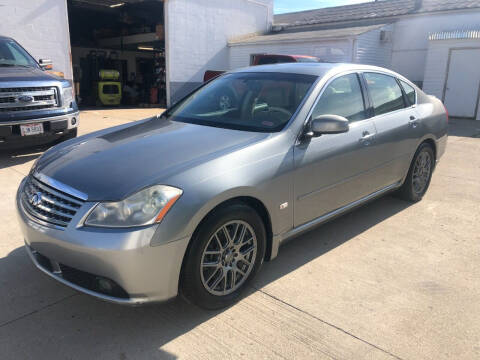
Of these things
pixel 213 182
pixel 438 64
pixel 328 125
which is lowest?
pixel 213 182

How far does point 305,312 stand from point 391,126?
226 cm

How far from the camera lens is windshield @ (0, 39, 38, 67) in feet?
23.3

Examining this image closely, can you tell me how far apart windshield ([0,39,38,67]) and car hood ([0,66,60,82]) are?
27 centimetres

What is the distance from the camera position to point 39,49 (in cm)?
1265

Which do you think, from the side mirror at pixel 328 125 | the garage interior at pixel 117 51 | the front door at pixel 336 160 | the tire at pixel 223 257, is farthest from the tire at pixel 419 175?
the garage interior at pixel 117 51

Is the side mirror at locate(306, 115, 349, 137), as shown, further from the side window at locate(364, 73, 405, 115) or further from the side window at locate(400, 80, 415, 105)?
the side window at locate(400, 80, 415, 105)

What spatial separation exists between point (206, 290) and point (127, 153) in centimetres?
111

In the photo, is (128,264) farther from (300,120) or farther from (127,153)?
(300,120)

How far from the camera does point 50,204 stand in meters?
2.56

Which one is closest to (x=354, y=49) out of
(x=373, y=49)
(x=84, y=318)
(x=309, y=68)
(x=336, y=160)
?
(x=373, y=49)

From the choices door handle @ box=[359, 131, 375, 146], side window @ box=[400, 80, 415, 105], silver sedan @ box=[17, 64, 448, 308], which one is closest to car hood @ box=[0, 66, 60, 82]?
silver sedan @ box=[17, 64, 448, 308]

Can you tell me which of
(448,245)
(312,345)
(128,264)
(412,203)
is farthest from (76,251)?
(412,203)

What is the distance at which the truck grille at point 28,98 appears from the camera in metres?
6.06

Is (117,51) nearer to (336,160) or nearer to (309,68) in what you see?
A: (309,68)
